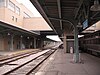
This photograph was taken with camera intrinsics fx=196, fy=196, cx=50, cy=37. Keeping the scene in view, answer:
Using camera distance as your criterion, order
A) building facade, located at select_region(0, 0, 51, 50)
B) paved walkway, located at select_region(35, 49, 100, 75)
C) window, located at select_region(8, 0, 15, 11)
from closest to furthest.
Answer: paved walkway, located at select_region(35, 49, 100, 75) < building facade, located at select_region(0, 0, 51, 50) < window, located at select_region(8, 0, 15, 11)

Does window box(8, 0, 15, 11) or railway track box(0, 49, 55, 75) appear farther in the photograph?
window box(8, 0, 15, 11)

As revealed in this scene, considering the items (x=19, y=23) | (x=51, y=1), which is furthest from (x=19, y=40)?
A: (x=51, y=1)

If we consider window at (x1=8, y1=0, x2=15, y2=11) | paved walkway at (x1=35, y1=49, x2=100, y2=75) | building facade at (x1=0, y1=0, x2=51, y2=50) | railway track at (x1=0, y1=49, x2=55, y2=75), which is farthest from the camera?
window at (x1=8, y1=0, x2=15, y2=11)

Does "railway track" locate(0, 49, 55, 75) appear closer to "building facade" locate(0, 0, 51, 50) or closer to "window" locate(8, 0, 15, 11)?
"building facade" locate(0, 0, 51, 50)

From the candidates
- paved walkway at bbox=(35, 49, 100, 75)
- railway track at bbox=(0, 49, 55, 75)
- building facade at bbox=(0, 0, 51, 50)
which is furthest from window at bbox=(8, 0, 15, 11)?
paved walkway at bbox=(35, 49, 100, 75)


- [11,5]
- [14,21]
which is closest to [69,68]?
[11,5]

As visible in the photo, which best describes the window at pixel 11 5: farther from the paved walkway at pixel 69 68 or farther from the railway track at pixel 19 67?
the paved walkway at pixel 69 68

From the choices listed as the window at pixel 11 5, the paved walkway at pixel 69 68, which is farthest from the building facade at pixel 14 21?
the paved walkway at pixel 69 68

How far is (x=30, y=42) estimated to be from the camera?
235ft

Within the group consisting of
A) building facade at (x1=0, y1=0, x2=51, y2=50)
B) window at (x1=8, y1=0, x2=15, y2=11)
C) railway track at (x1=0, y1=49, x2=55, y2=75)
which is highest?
window at (x1=8, y1=0, x2=15, y2=11)

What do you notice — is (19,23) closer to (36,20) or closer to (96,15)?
(36,20)

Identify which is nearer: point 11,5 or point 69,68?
point 69,68

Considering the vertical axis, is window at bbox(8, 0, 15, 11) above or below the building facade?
above

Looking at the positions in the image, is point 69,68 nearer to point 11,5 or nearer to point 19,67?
point 19,67
